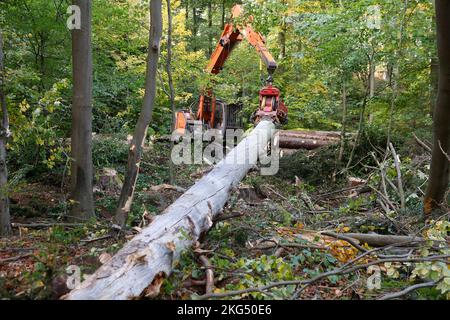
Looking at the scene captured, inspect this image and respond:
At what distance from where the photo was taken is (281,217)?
5727 millimetres

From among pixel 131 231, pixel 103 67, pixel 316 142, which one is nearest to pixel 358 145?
pixel 316 142

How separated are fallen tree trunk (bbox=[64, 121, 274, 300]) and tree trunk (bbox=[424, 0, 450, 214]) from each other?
2563mm

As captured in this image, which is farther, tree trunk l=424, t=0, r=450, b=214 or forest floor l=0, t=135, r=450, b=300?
tree trunk l=424, t=0, r=450, b=214

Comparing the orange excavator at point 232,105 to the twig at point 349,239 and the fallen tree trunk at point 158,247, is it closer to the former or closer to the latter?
the fallen tree trunk at point 158,247

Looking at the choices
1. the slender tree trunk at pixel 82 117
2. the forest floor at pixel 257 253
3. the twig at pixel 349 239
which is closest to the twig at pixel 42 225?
the forest floor at pixel 257 253

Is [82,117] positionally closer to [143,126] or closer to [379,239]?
[143,126]

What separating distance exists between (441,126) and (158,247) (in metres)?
3.26

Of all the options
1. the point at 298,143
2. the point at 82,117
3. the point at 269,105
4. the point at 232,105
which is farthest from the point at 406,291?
the point at 232,105

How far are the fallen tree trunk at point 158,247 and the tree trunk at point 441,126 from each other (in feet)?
8.41

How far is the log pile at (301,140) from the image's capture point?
10773 millimetres

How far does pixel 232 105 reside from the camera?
44.0ft

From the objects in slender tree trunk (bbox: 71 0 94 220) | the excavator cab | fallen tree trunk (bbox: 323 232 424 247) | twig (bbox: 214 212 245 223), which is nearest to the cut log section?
the excavator cab

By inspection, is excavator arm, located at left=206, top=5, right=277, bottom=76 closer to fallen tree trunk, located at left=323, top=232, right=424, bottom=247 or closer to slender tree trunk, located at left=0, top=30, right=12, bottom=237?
slender tree trunk, located at left=0, top=30, right=12, bottom=237

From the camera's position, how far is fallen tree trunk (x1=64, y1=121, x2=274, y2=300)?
2.88 metres
